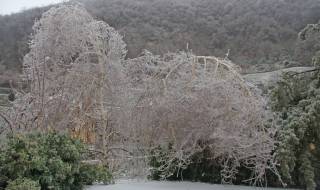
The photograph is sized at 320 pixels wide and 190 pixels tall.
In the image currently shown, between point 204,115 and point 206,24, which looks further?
point 206,24

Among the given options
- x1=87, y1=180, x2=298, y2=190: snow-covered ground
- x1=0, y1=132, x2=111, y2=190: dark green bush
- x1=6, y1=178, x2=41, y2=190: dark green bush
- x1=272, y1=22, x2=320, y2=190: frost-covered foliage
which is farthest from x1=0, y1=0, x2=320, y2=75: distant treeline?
x1=6, y1=178, x2=41, y2=190: dark green bush

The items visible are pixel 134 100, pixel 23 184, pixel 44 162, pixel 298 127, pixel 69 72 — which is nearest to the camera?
pixel 23 184

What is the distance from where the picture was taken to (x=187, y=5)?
104 feet

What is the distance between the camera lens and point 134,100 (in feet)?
28.5

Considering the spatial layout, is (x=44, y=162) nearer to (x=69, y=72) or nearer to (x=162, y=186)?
(x=162, y=186)

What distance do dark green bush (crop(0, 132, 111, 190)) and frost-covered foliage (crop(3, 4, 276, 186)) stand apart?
5.18ft

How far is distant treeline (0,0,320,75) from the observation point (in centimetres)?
2334

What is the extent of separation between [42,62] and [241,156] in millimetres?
3854

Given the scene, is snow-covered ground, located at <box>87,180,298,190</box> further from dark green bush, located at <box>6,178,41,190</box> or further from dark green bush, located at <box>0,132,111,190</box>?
dark green bush, located at <box>6,178,41,190</box>

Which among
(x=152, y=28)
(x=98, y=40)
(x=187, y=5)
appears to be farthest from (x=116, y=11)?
(x=98, y=40)

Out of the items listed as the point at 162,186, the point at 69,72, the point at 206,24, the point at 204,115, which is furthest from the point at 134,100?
the point at 206,24

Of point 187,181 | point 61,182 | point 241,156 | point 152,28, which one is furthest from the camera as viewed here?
point 152,28

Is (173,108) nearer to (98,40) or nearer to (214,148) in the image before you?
(214,148)

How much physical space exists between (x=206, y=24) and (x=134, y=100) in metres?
20.4
